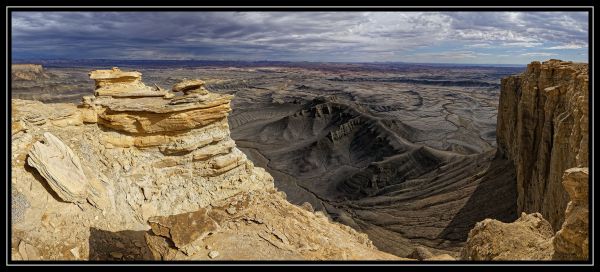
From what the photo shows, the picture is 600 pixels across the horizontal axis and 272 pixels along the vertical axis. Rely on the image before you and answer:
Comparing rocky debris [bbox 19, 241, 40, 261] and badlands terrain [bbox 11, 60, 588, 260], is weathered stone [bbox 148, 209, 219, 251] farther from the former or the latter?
rocky debris [bbox 19, 241, 40, 261]

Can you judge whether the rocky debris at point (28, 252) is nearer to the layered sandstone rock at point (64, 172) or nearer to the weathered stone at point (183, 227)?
the layered sandstone rock at point (64, 172)

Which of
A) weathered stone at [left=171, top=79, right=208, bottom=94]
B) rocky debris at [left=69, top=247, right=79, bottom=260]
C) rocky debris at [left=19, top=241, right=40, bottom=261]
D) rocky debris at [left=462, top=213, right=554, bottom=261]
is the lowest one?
rocky debris at [left=462, top=213, right=554, bottom=261]

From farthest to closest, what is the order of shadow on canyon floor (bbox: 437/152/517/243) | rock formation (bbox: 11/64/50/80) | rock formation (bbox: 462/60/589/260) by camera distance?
rock formation (bbox: 11/64/50/80)
shadow on canyon floor (bbox: 437/152/517/243)
rock formation (bbox: 462/60/589/260)

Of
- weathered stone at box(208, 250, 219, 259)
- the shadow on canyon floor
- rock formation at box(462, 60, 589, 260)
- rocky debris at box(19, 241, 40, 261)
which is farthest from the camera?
the shadow on canyon floor

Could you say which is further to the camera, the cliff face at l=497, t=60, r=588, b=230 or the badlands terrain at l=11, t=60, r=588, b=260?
the cliff face at l=497, t=60, r=588, b=230

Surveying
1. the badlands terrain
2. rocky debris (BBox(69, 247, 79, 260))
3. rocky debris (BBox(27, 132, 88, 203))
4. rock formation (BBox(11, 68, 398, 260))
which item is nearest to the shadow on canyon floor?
the badlands terrain

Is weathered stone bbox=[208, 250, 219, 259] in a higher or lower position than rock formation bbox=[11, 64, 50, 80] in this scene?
lower

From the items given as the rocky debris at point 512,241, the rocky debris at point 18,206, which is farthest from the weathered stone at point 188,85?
the rocky debris at point 512,241
